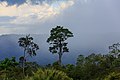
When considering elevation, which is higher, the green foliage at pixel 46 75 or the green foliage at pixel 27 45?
the green foliage at pixel 27 45

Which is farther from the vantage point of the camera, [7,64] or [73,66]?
[7,64]

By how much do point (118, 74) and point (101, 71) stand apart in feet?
41.7

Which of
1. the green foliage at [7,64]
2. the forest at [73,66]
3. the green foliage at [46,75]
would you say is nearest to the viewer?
the green foliage at [46,75]

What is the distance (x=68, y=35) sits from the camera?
79.5 meters

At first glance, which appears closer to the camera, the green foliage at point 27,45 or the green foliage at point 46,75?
the green foliage at point 46,75

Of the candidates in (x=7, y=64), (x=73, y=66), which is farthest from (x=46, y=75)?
(x=7, y=64)

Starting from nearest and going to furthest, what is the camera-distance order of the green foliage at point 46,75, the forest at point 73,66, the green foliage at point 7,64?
the green foliage at point 46,75 → the forest at point 73,66 → the green foliage at point 7,64

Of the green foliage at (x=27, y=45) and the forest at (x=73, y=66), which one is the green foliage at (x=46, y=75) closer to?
the forest at (x=73, y=66)

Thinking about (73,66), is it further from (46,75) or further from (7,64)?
(46,75)


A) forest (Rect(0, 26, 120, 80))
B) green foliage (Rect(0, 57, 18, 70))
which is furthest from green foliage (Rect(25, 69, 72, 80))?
green foliage (Rect(0, 57, 18, 70))

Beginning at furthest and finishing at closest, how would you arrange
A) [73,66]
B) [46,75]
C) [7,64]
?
[7,64], [73,66], [46,75]

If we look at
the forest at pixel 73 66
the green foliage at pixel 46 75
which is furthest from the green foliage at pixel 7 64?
the green foliage at pixel 46 75

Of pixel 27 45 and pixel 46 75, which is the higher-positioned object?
pixel 27 45

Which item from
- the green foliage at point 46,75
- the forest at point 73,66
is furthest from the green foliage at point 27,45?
the green foliage at point 46,75
